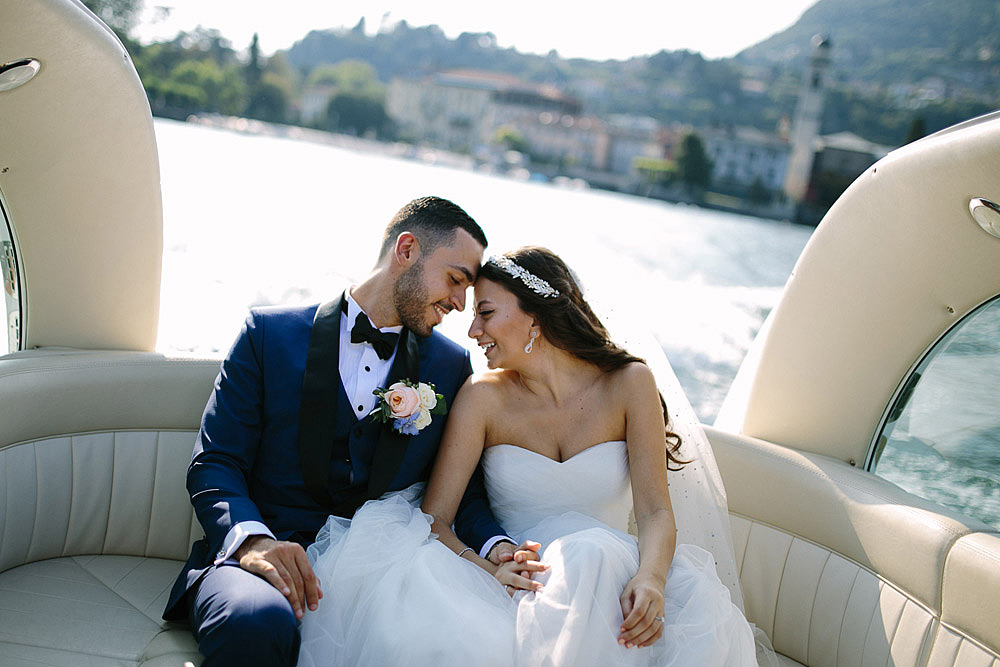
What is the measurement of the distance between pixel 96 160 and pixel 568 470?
188 centimetres

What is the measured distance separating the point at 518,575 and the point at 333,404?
27.3 inches

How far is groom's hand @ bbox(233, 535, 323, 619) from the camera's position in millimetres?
1886

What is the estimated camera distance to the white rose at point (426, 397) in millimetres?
2246

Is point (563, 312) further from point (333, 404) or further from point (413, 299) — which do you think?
point (333, 404)

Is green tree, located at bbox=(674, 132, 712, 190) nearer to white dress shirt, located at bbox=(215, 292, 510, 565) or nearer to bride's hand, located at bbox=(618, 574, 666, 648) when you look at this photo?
white dress shirt, located at bbox=(215, 292, 510, 565)

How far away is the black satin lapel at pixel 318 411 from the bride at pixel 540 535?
15 centimetres

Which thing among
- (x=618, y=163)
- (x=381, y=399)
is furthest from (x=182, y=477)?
(x=618, y=163)

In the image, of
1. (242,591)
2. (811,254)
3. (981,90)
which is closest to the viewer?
(242,591)

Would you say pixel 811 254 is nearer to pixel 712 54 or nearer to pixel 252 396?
pixel 252 396

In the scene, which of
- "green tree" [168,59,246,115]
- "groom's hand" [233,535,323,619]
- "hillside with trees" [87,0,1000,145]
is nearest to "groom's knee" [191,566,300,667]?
"groom's hand" [233,535,323,619]

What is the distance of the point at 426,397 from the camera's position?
2.25 m

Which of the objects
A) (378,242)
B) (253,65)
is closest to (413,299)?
(378,242)

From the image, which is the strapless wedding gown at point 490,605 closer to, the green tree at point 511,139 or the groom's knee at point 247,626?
the groom's knee at point 247,626

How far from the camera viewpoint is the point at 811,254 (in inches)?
114
